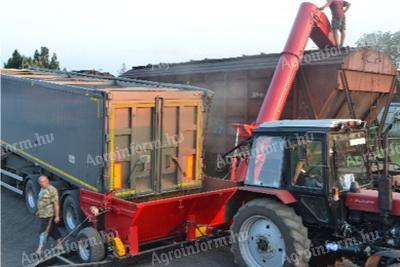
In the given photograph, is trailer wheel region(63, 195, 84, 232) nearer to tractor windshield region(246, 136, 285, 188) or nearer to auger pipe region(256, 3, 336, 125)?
tractor windshield region(246, 136, 285, 188)

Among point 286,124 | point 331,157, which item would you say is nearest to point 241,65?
point 286,124

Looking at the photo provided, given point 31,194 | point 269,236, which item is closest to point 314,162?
point 269,236

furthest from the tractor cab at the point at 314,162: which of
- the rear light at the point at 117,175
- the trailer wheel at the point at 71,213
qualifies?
the trailer wheel at the point at 71,213

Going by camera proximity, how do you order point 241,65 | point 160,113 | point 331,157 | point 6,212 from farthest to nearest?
1. point 241,65
2. point 6,212
3. point 160,113
4. point 331,157

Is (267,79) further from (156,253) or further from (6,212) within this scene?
(6,212)

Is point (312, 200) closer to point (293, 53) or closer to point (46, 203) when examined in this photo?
point (46, 203)

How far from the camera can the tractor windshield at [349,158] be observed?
5.29 m

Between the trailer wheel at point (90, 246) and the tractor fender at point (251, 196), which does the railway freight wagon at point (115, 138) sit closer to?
the trailer wheel at point (90, 246)

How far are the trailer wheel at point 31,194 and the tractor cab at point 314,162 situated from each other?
471 centimetres

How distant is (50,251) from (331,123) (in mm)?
4106

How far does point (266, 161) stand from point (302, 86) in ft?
11.0

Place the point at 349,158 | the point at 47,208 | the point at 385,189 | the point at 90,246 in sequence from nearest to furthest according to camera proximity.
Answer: the point at 385,189, the point at 349,158, the point at 90,246, the point at 47,208

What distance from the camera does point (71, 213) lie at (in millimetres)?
7426

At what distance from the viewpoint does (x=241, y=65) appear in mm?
9953
